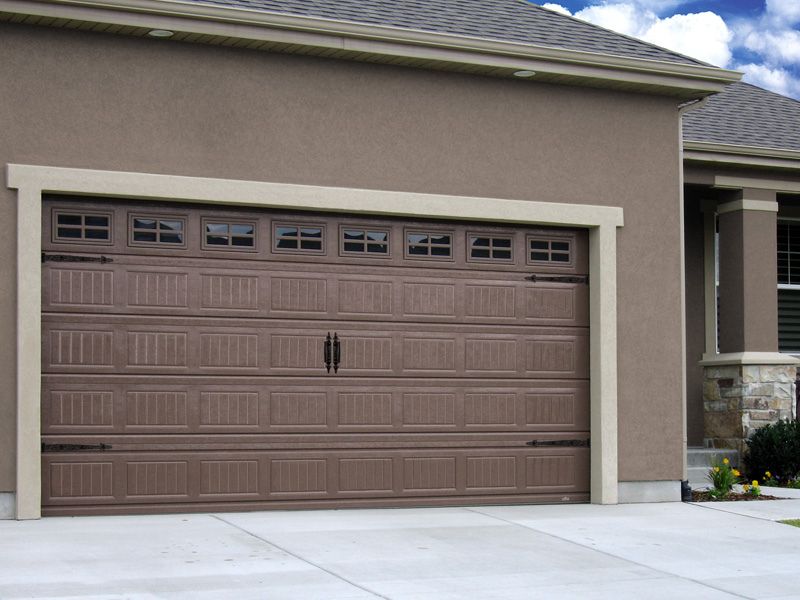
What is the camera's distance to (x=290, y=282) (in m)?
10.8

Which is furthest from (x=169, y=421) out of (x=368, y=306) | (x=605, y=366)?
(x=605, y=366)

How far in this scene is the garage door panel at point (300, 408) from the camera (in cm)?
1010

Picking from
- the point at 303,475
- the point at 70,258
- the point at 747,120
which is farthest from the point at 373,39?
the point at 747,120

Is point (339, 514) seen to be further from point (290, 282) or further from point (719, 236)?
point (719, 236)

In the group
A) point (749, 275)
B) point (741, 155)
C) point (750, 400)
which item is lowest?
point (750, 400)

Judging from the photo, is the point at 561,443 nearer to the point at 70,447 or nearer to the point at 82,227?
the point at 70,447

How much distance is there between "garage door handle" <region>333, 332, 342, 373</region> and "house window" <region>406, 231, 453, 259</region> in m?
1.11

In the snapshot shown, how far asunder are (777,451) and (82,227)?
328 inches

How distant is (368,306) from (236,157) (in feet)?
6.21

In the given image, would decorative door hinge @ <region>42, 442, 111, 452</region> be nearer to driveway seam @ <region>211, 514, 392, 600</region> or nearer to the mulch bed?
driveway seam @ <region>211, 514, 392, 600</region>

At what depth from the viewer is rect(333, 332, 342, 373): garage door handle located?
35.8ft

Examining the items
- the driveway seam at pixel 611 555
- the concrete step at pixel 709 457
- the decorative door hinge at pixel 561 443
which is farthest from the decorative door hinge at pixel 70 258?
the concrete step at pixel 709 457

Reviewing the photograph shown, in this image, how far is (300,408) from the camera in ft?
35.4

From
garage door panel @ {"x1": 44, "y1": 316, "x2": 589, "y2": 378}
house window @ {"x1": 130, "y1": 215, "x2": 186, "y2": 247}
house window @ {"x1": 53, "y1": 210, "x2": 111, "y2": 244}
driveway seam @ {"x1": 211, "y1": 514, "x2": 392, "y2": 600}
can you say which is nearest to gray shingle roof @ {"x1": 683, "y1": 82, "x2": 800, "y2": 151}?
garage door panel @ {"x1": 44, "y1": 316, "x2": 589, "y2": 378}
